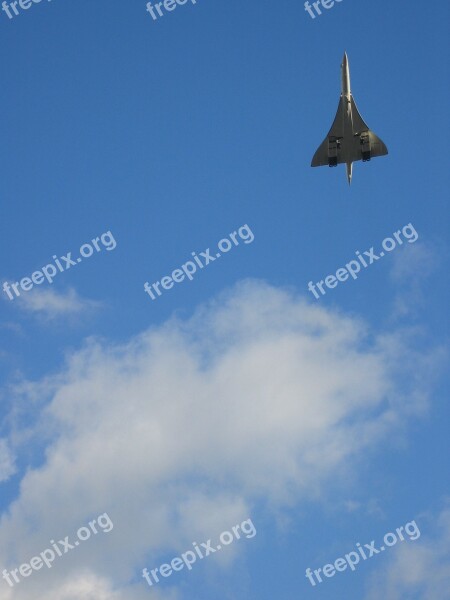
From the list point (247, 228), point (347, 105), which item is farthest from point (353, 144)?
point (247, 228)

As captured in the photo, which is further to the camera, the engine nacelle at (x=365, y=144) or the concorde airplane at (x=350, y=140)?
the engine nacelle at (x=365, y=144)

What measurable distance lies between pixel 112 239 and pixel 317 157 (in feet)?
104

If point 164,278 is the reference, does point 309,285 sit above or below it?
below

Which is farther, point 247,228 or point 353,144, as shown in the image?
point 353,144

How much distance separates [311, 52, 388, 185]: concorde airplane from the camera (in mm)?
118812

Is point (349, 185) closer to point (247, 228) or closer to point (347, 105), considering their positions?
point (347, 105)

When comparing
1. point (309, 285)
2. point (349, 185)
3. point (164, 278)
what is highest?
point (349, 185)

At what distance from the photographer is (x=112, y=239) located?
10831 centimetres

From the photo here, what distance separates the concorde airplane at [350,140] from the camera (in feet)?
390

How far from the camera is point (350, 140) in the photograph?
12050cm

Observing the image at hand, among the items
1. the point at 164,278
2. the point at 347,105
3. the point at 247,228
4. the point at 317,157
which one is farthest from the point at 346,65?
the point at 164,278

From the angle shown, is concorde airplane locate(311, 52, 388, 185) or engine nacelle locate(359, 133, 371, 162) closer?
concorde airplane locate(311, 52, 388, 185)

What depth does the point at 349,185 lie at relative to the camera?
123125 mm

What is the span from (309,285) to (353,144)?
23.2 meters
